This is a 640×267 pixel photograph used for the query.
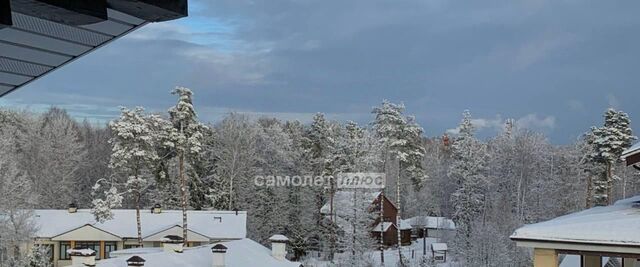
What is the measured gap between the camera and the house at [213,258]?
1414cm

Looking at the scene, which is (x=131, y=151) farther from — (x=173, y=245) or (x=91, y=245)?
(x=173, y=245)

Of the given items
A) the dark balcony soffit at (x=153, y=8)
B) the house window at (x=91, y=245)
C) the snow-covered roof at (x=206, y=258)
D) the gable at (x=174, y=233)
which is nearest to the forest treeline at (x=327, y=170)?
the house window at (x=91, y=245)

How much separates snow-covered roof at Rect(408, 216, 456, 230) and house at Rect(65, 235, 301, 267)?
1622cm

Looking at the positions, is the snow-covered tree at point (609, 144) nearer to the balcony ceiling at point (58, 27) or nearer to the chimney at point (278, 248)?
the chimney at point (278, 248)

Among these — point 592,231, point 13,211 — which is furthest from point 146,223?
point 592,231

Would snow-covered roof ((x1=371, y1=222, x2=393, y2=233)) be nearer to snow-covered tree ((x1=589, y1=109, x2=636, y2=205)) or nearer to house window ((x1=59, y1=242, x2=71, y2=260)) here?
snow-covered tree ((x1=589, y1=109, x2=636, y2=205))

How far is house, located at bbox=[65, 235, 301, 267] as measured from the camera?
14141mm

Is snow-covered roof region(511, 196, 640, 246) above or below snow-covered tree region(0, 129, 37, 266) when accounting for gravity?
above

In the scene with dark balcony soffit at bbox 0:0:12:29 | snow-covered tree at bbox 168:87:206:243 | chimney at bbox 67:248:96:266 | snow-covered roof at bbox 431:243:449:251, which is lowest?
snow-covered roof at bbox 431:243:449:251

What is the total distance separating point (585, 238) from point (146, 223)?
22.6 metres

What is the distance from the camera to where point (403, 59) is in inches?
1550

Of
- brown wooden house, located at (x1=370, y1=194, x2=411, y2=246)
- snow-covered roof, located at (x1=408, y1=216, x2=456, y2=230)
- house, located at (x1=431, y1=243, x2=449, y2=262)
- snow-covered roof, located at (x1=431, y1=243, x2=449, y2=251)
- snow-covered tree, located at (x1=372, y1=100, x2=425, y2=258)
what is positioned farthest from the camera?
snow-covered roof, located at (x1=408, y1=216, x2=456, y2=230)

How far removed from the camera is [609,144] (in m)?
25.9

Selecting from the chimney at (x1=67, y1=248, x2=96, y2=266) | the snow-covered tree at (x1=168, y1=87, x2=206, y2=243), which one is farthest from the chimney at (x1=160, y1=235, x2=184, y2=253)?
the snow-covered tree at (x1=168, y1=87, x2=206, y2=243)
